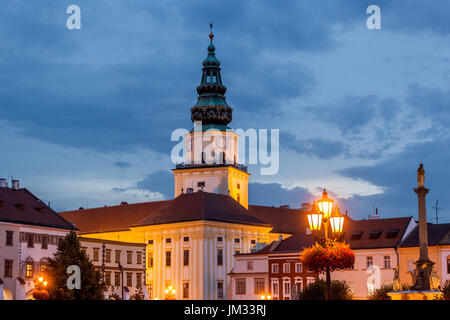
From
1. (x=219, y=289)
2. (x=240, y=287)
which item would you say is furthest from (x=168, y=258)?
(x=240, y=287)

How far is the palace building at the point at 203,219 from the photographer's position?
352ft

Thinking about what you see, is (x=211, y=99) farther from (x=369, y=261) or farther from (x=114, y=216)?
(x=369, y=261)

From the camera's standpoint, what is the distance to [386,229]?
3728 inches

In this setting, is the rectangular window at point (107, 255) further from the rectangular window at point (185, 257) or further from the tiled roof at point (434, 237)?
the tiled roof at point (434, 237)

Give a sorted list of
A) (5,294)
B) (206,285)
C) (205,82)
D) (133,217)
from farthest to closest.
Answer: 1. (205,82)
2. (133,217)
3. (206,285)
4. (5,294)

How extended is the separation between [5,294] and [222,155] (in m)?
59.6

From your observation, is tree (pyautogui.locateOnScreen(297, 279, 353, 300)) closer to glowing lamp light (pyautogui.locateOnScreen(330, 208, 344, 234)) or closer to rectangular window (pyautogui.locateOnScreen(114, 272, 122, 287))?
rectangular window (pyautogui.locateOnScreen(114, 272, 122, 287))

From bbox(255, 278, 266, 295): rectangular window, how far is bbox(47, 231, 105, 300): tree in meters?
33.3

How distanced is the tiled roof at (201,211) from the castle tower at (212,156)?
9.64m

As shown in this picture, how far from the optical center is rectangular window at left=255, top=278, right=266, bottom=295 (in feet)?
321

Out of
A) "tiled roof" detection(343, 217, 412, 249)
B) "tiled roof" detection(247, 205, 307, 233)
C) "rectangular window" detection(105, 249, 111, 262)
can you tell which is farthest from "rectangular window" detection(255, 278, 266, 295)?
"tiled roof" detection(247, 205, 307, 233)

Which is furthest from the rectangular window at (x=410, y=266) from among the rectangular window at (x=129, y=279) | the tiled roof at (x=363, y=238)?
the rectangular window at (x=129, y=279)
